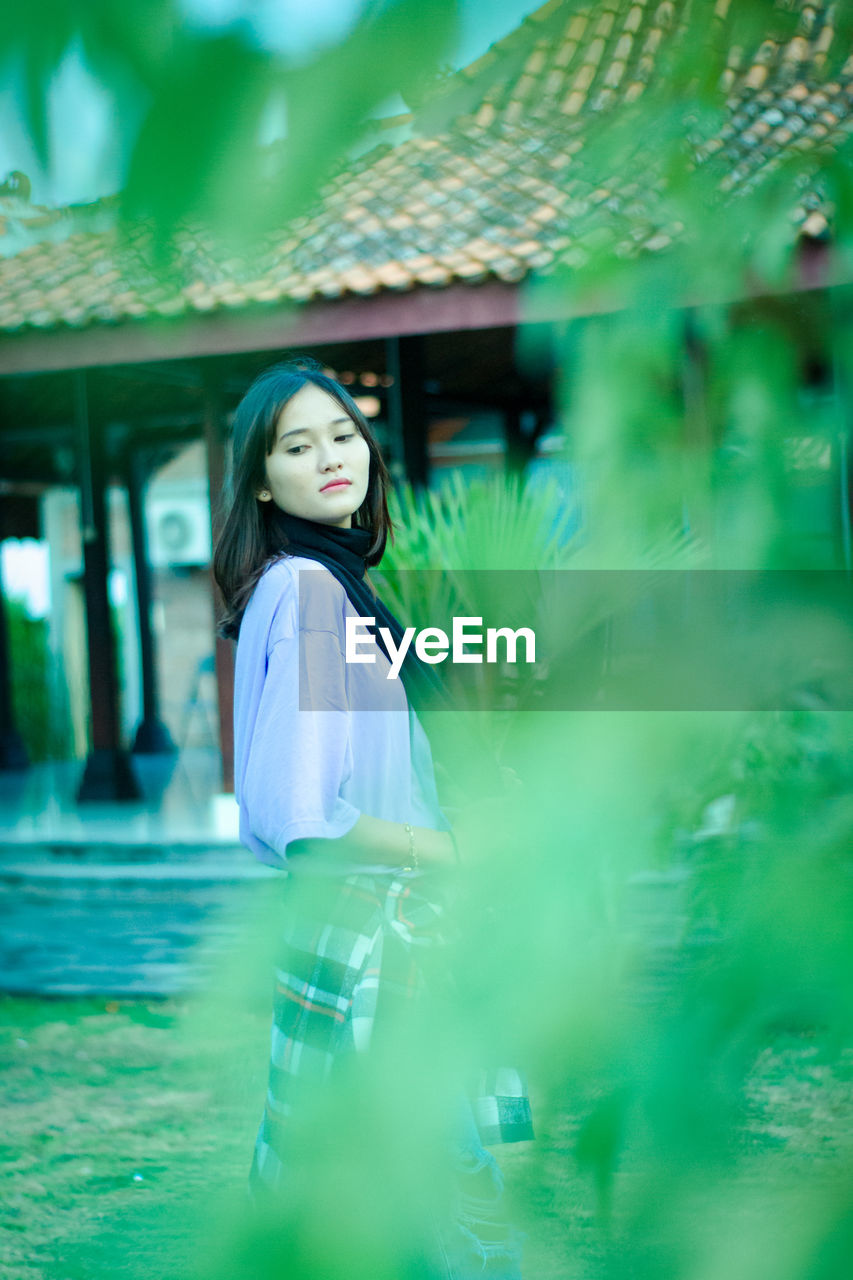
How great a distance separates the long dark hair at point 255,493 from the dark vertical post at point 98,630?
239 inches

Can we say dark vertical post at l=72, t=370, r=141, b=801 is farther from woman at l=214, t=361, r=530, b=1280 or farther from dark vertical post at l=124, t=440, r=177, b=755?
woman at l=214, t=361, r=530, b=1280

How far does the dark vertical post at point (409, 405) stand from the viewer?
6.17m


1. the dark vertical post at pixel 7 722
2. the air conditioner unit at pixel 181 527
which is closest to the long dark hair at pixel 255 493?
the dark vertical post at pixel 7 722

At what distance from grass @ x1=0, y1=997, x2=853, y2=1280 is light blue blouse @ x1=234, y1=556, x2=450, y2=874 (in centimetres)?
25

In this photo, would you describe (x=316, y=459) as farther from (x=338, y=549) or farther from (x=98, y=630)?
(x=98, y=630)

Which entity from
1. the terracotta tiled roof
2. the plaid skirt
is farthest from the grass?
the terracotta tiled roof

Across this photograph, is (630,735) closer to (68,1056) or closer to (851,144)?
(851,144)

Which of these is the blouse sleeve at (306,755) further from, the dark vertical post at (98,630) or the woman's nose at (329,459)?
the dark vertical post at (98,630)

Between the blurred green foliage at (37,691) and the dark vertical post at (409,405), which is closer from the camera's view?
the dark vertical post at (409,405)

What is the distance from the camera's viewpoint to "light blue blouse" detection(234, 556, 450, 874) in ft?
3.75

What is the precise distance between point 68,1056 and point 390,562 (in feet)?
10.5

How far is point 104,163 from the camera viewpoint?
1.49 ft

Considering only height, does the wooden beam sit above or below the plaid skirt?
above

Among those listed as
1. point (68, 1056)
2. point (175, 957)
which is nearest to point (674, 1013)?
point (68, 1056)
